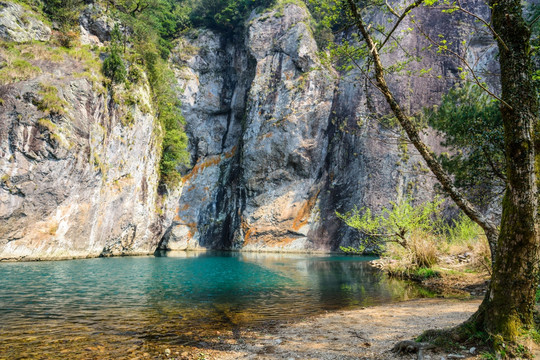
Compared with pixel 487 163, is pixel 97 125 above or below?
above

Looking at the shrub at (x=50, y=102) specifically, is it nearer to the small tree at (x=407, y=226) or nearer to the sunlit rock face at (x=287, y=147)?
the small tree at (x=407, y=226)

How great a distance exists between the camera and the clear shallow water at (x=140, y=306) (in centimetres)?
571

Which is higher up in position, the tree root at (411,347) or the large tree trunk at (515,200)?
the large tree trunk at (515,200)

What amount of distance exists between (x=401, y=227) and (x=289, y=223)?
2949cm

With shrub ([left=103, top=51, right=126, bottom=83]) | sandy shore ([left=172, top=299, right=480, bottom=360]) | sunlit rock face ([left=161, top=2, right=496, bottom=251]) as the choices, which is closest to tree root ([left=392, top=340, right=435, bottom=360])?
sandy shore ([left=172, top=299, right=480, bottom=360])

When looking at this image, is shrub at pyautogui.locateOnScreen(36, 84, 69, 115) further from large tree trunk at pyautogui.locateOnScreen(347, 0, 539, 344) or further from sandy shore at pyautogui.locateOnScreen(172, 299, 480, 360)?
large tree trunk at pyautogui.locateOnScreen(347, 0, 539, 344)

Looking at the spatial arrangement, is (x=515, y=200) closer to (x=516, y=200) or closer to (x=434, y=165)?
(x=516, y=200)

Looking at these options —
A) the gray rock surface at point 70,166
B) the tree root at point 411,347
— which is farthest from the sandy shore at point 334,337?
the gray rock surface at point 70,166

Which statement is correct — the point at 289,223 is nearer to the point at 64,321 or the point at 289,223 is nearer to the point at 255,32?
the point at 255,32

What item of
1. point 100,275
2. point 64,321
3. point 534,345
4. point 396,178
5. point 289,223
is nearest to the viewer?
point 534,345

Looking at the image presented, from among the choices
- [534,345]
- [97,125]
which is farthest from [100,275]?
[534,345]

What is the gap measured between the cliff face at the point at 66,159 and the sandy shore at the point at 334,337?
68.1 feet

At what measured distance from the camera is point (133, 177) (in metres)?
29.7

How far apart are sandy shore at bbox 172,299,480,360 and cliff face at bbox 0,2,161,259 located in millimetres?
20763
